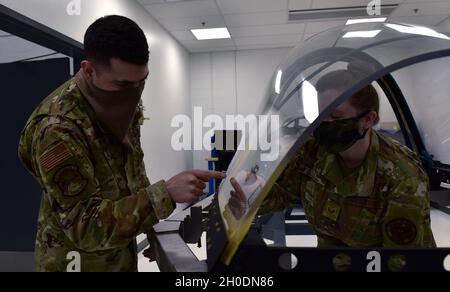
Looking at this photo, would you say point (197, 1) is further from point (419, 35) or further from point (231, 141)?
point (419, 35)

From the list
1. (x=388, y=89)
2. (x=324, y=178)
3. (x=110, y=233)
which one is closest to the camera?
(x=110, y=233)

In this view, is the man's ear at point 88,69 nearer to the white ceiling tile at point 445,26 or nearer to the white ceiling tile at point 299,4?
the white ceiling tile at point 445,26

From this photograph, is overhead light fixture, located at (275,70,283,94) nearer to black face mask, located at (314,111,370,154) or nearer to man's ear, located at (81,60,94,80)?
black face mask, located at (314,111,370,154)

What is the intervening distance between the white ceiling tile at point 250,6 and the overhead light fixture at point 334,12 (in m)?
0.33

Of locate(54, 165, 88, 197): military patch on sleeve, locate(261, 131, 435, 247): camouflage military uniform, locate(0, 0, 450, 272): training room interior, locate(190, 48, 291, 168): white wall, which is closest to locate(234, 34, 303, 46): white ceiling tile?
locate(0, 0, 450, 272): training room interior

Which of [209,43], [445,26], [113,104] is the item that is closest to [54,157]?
[113,104]

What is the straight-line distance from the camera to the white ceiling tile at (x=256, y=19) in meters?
4.56

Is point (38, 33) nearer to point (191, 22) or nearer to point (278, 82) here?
point (278, 82)

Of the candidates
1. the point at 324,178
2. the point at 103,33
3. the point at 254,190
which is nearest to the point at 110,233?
the point at 254,190

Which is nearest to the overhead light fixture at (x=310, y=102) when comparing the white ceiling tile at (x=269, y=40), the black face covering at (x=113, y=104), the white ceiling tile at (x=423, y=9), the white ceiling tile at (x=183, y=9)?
the black face covering at (x=113, y=104)

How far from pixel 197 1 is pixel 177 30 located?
1.29 m

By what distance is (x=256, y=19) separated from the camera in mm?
4762

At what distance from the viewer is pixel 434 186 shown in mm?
1797

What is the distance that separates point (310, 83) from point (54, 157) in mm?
594
